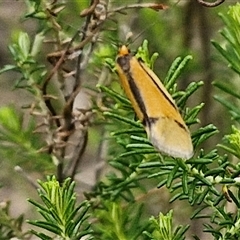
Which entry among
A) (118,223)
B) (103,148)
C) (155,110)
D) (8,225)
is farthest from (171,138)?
(103,148)

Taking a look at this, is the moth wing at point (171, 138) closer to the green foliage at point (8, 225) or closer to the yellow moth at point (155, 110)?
the yellow moth at point (155, 110)

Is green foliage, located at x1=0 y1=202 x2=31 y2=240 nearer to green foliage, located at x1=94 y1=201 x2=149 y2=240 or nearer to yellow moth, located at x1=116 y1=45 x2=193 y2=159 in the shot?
green foliage, located at x1=94 y1=201 x2=149 y2=240

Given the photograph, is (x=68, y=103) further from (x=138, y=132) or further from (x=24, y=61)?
(x=138, y=132)

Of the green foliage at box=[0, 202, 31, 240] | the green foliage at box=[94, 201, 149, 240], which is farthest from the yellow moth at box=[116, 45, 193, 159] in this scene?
the green foliage at box=[0, 202, 31, 240]

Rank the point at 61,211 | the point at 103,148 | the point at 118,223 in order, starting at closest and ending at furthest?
the point at 61,211, the point at 118,223, the point at 103,148

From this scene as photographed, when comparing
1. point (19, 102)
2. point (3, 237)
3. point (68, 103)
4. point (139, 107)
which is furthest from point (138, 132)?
point (19, 102)

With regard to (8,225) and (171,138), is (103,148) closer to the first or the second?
(8,225)

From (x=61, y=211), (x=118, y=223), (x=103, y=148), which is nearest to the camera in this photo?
(x=61, y=211)
